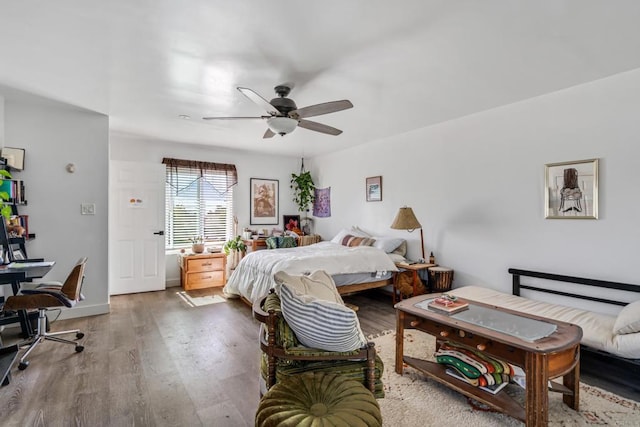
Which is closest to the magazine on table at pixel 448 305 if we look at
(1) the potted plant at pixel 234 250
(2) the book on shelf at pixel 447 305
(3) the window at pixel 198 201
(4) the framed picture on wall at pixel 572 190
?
Result: (2) the book on shelf at pixel 447 305

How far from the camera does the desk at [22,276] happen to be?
245 centimetres

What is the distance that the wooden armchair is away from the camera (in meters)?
1.63

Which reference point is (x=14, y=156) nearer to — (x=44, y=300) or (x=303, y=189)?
(x=44, y=300)

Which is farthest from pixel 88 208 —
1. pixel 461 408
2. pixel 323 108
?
pixel 461 408

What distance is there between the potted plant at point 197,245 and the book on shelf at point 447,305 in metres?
4.14

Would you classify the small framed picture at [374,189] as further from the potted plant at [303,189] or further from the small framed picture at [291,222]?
the small framed picture at [291,222]

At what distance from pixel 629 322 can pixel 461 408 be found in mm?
1366

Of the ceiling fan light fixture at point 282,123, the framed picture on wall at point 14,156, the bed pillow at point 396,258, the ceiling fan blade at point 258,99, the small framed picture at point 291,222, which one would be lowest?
the bed pillow at point 396,258

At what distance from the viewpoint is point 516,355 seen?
5.92 ft

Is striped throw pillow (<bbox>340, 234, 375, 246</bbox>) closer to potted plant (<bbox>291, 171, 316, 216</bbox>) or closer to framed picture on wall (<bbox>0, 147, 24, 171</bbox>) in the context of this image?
potted plant (<bbox>291, 171, 316, 216</bbox>)

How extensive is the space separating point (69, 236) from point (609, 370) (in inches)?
219

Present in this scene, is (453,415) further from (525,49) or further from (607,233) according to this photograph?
(525,49)

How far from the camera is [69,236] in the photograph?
3.69m

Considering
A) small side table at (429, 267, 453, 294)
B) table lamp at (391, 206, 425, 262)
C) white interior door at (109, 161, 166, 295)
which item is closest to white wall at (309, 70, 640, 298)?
small side table at (429, 267, 453, 294)
